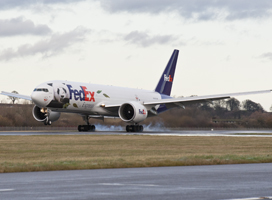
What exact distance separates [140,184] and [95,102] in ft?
152

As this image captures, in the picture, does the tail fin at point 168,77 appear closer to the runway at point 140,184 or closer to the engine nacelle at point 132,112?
the engine nacelle at point 132,112

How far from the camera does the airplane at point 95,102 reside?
54.8 m

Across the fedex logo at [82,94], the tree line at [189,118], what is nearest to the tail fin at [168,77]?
the tree line at [189,118]

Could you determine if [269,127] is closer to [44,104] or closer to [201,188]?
[44,104]

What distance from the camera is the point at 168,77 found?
7462 centimetres

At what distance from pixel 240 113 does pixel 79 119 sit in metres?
50.1

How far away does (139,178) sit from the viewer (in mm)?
15312

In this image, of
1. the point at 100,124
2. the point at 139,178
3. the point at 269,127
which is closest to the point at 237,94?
the point at 100,124

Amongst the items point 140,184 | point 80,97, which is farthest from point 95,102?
point 140,184

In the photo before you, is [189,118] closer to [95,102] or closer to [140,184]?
[95,102]

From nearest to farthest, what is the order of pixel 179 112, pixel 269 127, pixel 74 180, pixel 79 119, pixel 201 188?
pixel 201 188 → pixel 74 180 → pixel 79 119 → pixel 179 112 → pixel 269 127

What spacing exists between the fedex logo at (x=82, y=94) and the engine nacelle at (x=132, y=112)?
12.2 feet

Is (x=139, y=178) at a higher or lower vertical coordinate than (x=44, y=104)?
lower

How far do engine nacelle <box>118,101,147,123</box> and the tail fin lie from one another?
15.2 m
